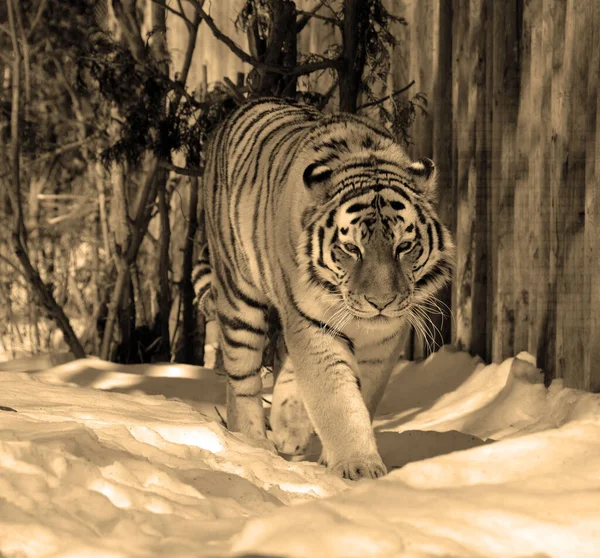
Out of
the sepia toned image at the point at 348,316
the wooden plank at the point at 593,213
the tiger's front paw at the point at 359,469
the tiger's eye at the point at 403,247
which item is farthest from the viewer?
the wooden plank at the point at 593,213

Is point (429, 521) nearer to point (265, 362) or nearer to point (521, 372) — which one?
→ point (521, 372)

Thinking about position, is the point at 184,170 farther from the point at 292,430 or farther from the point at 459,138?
the point at 292,430

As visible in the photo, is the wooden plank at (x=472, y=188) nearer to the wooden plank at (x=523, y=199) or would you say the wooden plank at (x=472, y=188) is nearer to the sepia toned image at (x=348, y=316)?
the sepia toned image at (x=348, y=316)

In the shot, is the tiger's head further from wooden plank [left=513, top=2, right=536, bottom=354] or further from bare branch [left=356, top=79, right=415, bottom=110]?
bare branch [left=356, top=79, right=415, bottom=110]

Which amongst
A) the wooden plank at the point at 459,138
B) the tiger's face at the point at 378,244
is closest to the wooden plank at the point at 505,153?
the wooden plank at the point at 459,138

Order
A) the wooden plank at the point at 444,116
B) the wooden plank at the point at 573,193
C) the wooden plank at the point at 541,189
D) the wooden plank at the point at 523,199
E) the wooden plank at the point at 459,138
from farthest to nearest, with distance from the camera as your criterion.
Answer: the wooden plank at the point at 444,116 < the wooden plank at the point at 459,138 < the wooden plank at the point at 523,199 < the wooden plank at the point at 541,189 < the wooden plank at the point at 573,193

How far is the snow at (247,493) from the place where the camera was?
7.38 feet

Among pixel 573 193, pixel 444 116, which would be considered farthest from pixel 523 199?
pixel 444 116

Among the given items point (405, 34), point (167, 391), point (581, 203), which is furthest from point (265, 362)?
point (581, 203)

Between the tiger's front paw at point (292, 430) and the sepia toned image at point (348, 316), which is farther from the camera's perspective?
the tiger's front paw at point (292, 430)

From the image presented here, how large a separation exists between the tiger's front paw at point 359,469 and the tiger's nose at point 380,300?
57 cm

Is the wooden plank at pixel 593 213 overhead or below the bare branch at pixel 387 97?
below

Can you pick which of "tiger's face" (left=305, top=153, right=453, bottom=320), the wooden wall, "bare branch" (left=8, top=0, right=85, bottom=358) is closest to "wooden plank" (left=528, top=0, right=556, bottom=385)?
the wooden wall

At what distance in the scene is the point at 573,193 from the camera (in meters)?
4.54
